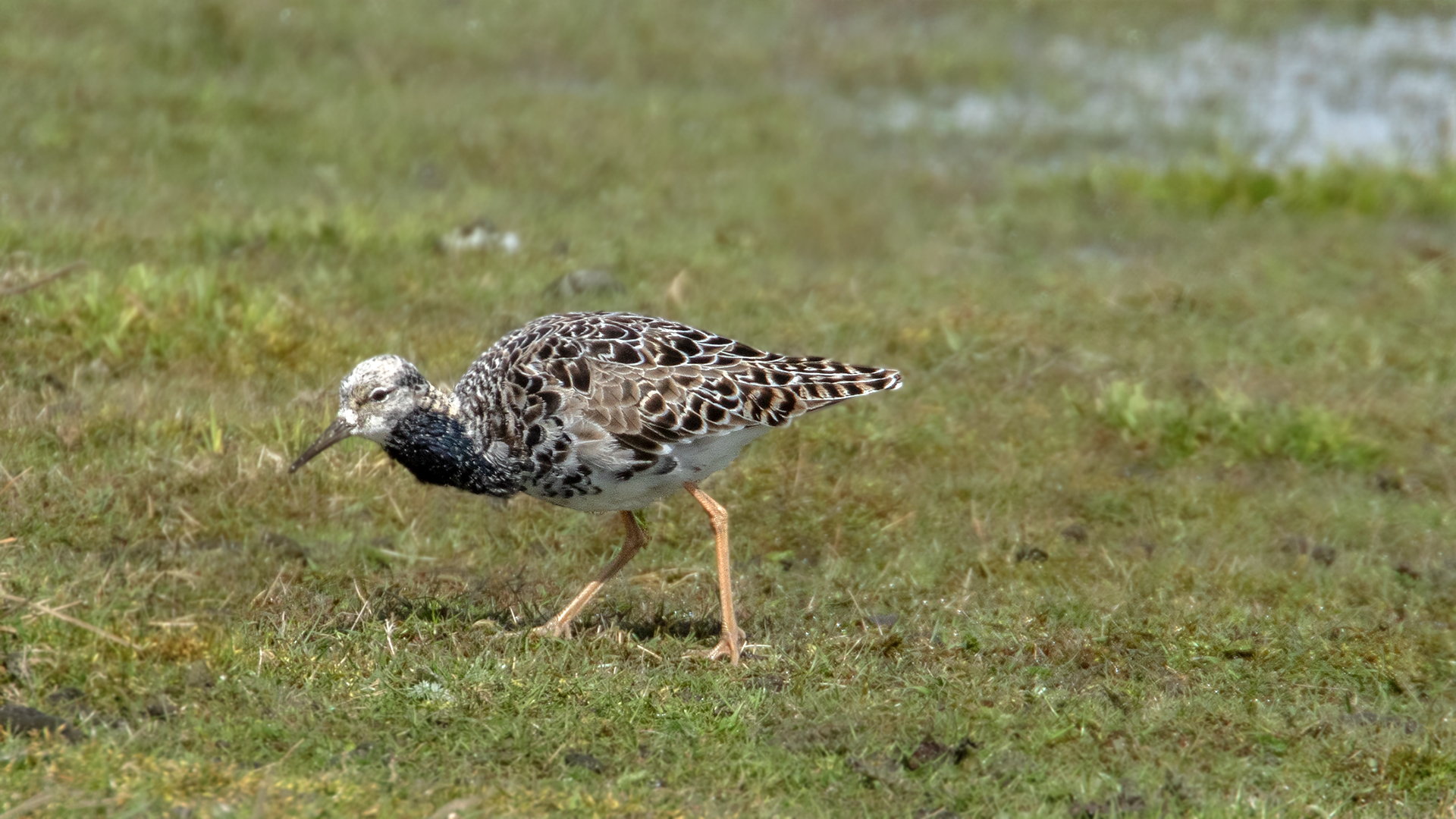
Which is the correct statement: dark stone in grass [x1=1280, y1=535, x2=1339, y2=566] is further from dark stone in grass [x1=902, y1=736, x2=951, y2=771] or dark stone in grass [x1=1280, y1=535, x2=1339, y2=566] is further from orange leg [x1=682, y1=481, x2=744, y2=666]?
dark stone in grass [x1=902, y1=736, x2=951, y2=771]

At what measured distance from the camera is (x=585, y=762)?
231 inches

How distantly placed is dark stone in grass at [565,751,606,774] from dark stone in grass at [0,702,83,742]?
1.68m

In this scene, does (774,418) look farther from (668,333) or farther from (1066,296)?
(1066,296)

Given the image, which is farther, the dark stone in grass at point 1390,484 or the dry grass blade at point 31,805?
the dark stone in grass at point 1390,484

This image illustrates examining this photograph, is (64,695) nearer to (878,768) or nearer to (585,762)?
(585,762)

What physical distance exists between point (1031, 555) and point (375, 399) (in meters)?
3.70

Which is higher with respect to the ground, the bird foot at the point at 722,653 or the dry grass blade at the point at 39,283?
the dry grass blade at the point at 39,283

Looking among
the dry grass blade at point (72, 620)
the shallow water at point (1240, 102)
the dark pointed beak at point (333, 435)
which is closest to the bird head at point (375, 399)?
the dark pointed beak at point (333, 435)

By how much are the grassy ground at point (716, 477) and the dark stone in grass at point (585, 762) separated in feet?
0.07

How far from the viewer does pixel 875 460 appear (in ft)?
32.9

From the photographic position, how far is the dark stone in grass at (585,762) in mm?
5859

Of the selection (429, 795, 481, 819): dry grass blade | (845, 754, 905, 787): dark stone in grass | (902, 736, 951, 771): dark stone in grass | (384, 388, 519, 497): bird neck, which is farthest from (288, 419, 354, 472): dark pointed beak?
(902, 736, 951, 771): dark stone in grass

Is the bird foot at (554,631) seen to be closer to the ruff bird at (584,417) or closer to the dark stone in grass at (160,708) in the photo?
the ruff bird at (584,417)

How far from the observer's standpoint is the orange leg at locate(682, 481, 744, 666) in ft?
23.2
